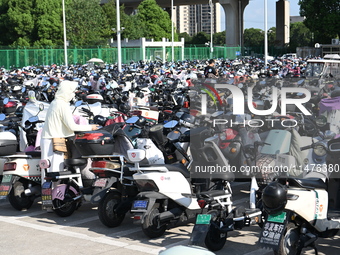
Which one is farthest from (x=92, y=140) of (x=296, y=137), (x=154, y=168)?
(x=296, y=137)

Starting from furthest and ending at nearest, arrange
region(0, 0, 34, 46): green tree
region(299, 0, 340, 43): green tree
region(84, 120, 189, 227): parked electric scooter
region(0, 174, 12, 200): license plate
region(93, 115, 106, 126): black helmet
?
region(299, 0, 340, 43): green tree < region(0, 0, 34, 46): green tree < region(93, 115, 106, 126): black helmet < region(0, 174, 12, 200): license plate < region(84, 120, 189, 227): parked electric scooter

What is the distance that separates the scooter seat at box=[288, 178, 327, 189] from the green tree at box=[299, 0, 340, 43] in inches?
2894

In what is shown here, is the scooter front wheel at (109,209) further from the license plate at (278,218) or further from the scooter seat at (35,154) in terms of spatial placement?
the license plate at (278,218)

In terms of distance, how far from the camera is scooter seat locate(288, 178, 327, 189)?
6332mm

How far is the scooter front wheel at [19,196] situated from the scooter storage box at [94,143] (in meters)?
1.27

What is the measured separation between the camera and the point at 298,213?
238 inches

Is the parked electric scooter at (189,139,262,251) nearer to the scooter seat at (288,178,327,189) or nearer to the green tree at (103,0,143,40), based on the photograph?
the scooter seat at (288,178,327,189)

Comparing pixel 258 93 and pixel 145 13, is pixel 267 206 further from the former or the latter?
pixel 145 13

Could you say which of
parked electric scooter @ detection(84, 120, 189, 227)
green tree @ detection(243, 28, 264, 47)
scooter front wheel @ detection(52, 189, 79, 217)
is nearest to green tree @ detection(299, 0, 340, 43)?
green tree @ detection(243, 28, 264, 47)

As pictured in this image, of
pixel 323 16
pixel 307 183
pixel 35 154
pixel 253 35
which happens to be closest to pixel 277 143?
pixel 307 183

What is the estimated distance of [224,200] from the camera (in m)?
7.21

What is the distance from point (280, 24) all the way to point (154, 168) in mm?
98617

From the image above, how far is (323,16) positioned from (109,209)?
74.2 meters

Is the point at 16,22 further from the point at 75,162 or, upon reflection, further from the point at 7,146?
the point at 75,162
